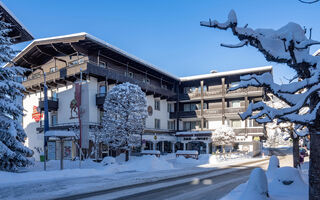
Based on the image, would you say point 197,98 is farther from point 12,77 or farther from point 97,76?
point 12,77

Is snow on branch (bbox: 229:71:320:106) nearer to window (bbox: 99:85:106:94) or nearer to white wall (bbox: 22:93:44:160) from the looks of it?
window (bbox: 99:85:106:94)

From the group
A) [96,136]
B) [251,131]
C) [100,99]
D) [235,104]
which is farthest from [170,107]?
[96,136]

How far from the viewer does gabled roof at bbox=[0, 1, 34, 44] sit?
22531 mm

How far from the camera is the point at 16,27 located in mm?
25484

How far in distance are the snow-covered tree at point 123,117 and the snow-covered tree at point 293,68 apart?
66.6ft

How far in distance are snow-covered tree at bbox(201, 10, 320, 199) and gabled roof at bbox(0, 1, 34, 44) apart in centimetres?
2197

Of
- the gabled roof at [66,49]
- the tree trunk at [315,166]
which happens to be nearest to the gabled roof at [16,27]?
the gabled roof at [66,49]

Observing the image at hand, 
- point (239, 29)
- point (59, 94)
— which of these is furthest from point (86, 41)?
point (239, 29)

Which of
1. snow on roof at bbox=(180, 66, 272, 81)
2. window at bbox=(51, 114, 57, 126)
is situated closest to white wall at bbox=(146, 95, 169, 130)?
snow on roof at bbox=(180, 66, 272, 81)

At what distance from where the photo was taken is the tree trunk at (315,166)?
5.87m

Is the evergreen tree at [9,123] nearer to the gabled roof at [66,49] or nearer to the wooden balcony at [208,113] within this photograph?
the gabled roof at [66,49]

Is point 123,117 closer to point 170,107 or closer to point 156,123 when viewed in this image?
point 156,123

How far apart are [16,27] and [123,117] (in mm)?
13312

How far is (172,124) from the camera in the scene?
48094 mm
